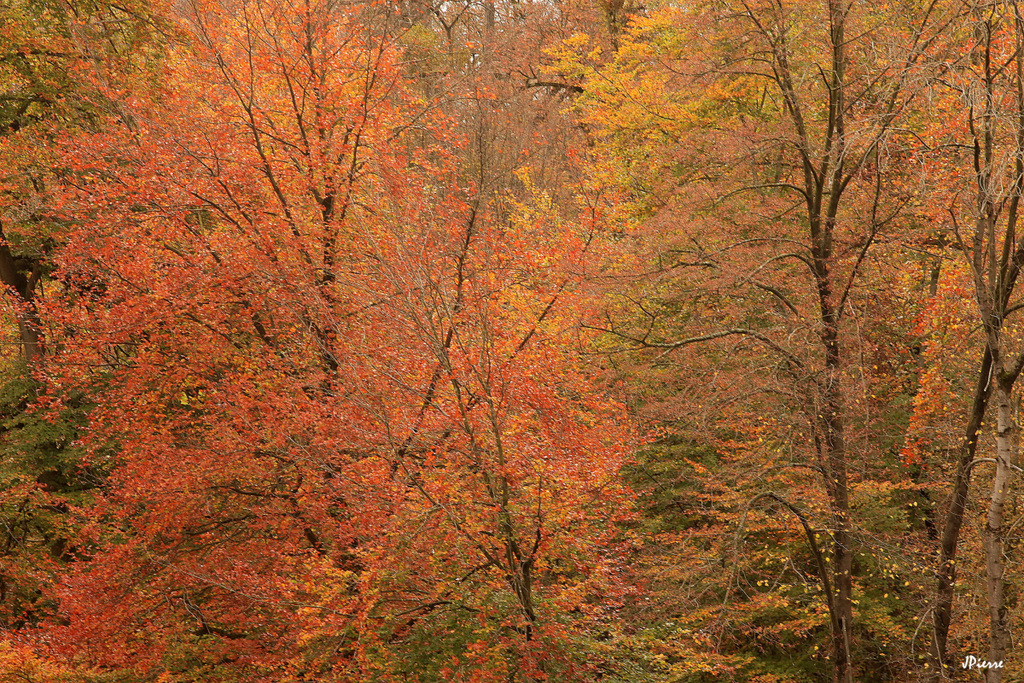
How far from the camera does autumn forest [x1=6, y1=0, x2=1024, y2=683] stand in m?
9.31

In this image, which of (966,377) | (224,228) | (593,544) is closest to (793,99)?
(966,377)

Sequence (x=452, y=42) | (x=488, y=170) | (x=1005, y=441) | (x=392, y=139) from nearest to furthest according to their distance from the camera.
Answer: (x=1005, y=441)
(x=392, y=139)
(x=488, y=170)
(x=452, y=42)

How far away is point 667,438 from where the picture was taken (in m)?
15.4

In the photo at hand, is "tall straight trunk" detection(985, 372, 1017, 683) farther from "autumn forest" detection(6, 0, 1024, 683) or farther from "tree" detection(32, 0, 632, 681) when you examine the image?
"tree" detection(32, 0, 632, 681)

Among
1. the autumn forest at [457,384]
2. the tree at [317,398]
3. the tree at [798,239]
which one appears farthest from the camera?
the tree at [798,239]

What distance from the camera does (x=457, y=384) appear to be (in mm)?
8961

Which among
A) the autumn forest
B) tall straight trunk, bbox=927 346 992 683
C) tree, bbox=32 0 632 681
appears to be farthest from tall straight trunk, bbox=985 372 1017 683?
tree, bbox=32 0 632 681

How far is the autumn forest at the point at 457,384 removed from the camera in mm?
9312

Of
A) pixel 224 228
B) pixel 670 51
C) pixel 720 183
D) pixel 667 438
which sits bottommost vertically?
pixel 667 438

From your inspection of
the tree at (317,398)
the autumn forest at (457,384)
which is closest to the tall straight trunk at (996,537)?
the autumn forest at (457,384)

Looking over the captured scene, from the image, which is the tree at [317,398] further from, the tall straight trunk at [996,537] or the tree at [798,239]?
the tall straight trunk at [996,537]

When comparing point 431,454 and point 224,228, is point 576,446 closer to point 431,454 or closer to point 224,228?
point 431,454

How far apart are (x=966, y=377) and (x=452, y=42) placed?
18.0 metres

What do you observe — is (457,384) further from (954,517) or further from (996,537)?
(954,517)
